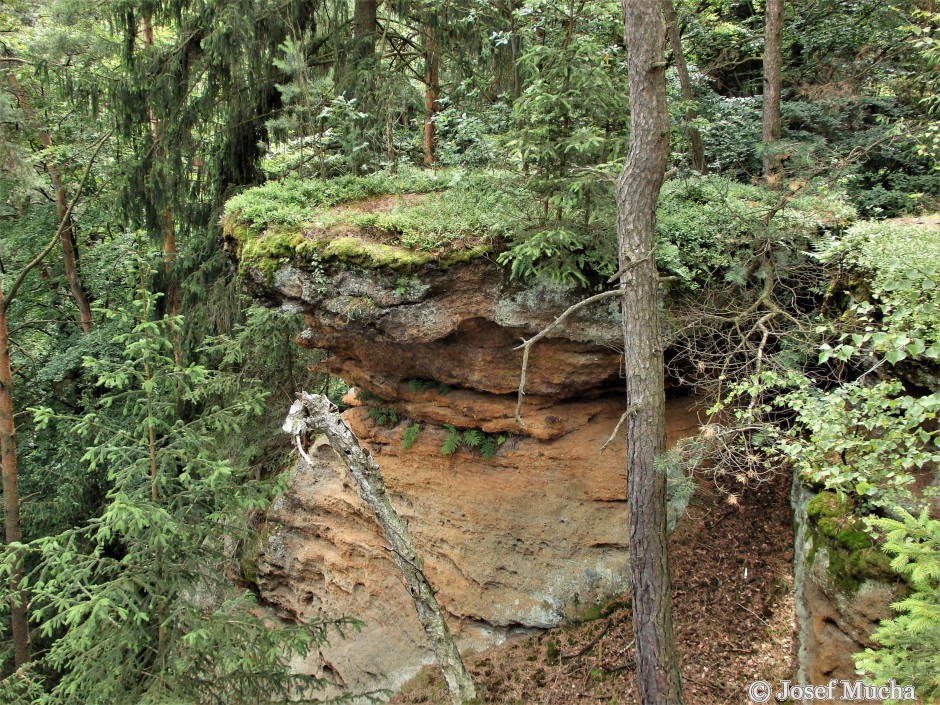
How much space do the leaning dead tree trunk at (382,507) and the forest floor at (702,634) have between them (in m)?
1.43

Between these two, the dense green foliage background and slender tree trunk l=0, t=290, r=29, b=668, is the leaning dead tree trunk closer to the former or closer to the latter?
the dense green foliage background

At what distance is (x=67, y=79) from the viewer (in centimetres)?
1100

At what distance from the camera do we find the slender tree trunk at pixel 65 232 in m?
12.9

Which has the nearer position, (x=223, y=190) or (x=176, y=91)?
(x=176, y=91)

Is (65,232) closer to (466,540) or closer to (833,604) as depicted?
(466,540)

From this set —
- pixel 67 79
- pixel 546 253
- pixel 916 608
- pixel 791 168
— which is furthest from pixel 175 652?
pixel 67 79

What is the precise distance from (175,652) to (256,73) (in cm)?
871

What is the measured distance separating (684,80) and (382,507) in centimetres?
790

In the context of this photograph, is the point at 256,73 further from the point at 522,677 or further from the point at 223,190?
the point at 522,677

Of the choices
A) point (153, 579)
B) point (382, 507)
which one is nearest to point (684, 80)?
point (382, 507)

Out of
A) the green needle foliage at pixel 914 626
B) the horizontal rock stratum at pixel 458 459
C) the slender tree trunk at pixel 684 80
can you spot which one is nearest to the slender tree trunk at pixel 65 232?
the horizontal rock stratum at pixel 458 459

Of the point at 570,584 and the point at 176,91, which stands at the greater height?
the point at 176,91

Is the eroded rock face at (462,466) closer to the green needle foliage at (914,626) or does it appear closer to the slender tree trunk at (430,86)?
the slender tree trunk at (430,86)

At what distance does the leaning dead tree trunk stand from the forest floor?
1.43m
